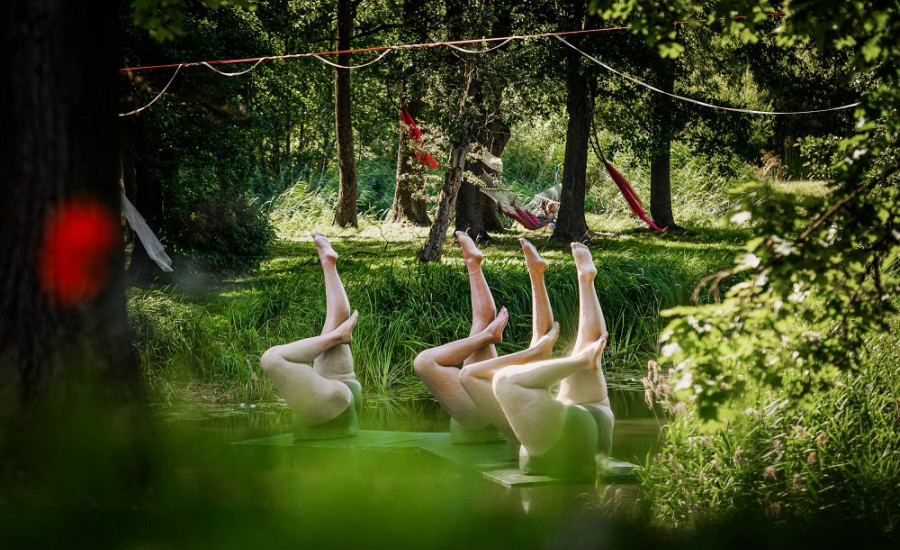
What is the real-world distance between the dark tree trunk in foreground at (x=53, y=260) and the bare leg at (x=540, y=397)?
2085mm

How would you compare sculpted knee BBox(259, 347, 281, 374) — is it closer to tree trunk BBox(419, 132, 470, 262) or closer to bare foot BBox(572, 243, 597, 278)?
bare foot BBox(572, 243, 597, 278)

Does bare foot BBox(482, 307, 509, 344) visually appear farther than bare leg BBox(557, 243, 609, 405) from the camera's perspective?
Yes

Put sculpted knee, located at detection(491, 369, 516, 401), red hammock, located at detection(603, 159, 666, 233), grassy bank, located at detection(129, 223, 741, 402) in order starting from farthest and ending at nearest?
1. red hammock, located at detection(603, 159, 666, 233)
2. grassy bank, located at detection(129, 223, 741, 402)
3. sculpted knee, located at detection(491, 369, 516, 401)

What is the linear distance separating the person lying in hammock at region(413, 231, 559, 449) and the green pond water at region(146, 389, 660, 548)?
0.40m

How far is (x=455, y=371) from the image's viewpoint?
735 centimetres

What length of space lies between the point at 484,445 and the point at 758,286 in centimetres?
361

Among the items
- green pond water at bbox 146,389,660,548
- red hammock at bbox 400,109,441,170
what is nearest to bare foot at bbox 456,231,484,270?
green pond water at bbox 146,389,660,548

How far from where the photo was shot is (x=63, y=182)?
5.51 m

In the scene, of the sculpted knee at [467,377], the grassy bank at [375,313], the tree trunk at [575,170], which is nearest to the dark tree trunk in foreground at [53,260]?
the sculpted knee at [467,377]

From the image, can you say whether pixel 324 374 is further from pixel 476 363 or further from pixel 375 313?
pixel 375 313

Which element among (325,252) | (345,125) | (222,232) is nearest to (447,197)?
(222,232)

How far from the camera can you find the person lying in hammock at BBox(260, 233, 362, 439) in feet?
24.5

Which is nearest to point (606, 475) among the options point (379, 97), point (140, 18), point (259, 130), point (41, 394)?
point (41, 394)

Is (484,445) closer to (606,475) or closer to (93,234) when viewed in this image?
(606,475)
